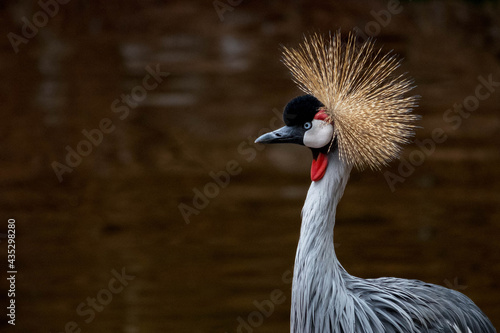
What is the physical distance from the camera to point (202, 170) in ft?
14.1

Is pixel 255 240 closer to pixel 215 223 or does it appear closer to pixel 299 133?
pixel 215 223

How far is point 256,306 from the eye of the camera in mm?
3002

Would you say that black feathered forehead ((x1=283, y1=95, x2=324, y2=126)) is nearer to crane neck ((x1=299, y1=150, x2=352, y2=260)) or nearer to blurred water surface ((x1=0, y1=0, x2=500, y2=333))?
crane neck ((x1=299, y1=150, x2=352, y2=260))

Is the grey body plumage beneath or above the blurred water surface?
beneath

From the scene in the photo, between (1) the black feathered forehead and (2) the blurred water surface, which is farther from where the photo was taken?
(2) the blurred water surface

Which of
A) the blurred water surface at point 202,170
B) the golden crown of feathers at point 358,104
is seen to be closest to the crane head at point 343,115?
the golden crown of feathers at point 358,104

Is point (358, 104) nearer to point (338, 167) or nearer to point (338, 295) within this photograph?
point (338, 167)

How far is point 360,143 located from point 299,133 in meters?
0.15

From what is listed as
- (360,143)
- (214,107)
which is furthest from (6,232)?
(360,143)

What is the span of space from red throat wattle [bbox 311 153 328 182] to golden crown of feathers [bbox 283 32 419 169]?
0.05m

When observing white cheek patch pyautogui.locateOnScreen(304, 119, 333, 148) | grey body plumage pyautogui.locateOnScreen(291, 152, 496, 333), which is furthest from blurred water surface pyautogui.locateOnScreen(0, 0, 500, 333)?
white cheek patch pyautogui.locateOnScreen(304, 119, 333, 148)

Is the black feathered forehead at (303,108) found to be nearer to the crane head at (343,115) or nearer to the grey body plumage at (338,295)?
the crane head at (343,115)

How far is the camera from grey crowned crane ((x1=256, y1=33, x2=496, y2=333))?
73.0 inches

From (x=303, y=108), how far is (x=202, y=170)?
249cm
